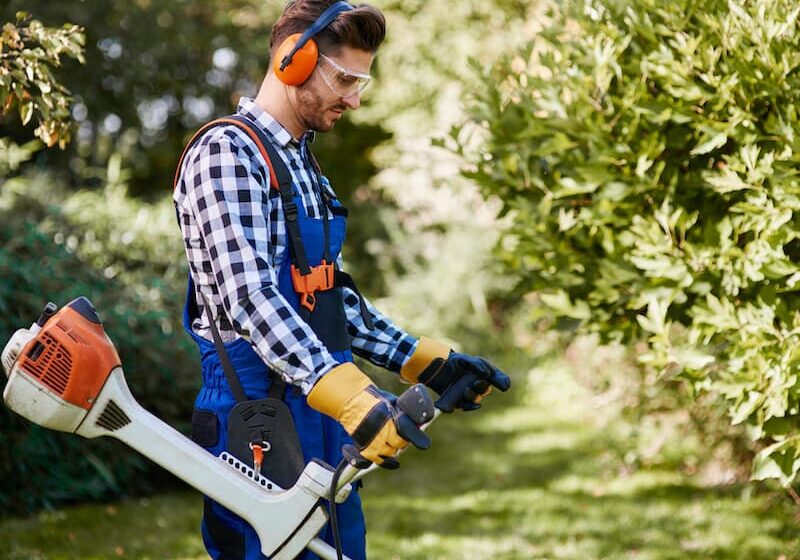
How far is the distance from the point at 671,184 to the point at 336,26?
1.61m

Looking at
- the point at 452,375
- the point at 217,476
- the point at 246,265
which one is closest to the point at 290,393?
the point at 217,476

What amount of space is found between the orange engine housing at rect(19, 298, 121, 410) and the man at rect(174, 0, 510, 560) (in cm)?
29

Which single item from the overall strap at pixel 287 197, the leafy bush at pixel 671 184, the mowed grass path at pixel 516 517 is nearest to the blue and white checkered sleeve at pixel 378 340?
the overall strap at pixel 287 197

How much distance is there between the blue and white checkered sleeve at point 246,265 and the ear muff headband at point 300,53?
28 cm

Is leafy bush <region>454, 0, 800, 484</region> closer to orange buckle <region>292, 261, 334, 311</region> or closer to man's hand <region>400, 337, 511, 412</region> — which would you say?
man's hand <region>400, 337, 511, 412</region>

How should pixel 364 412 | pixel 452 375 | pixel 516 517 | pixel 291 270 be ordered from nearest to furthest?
pixel 364 412 → pixel 291 270 → pixel 452 375 → pixel 516 517

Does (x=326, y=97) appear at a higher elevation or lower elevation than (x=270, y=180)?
higher

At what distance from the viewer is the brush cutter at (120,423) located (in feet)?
7.47

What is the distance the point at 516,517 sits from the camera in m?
5.80

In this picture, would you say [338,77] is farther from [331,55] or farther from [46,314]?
[46,314]

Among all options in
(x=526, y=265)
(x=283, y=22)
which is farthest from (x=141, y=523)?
(x=283, y=22)

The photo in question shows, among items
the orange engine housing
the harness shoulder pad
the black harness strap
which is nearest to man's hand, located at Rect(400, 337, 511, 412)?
the black harness strap

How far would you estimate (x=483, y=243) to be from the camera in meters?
10.7

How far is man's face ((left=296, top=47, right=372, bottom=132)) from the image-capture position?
2545 mm
